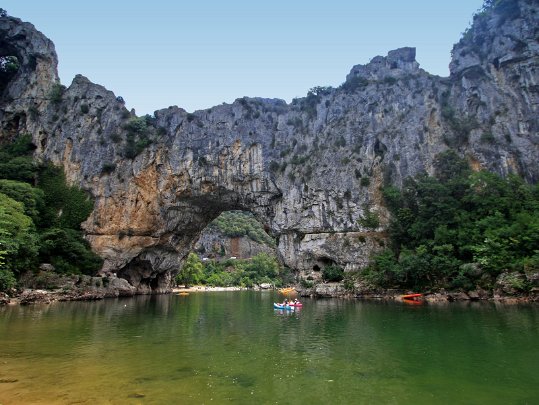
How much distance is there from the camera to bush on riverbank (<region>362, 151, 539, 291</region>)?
2617 centimetres

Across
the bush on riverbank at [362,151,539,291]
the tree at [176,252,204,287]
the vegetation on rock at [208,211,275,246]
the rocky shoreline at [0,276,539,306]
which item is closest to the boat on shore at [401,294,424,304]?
the rocky shoreline at [0,276,539,306]

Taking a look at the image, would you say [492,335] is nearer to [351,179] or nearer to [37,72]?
[351,179]

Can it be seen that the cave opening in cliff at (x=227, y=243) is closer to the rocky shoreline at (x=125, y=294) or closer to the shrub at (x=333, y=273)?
A: the rocky shoreline at (x=125, y=294)

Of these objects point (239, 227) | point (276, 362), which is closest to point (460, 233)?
point (276, 362)

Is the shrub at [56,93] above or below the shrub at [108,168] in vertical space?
above

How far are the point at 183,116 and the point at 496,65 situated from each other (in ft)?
107

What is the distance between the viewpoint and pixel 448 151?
117ft

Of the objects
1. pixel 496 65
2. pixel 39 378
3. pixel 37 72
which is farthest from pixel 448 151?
pixel 37 72

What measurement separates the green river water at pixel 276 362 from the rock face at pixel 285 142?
904 inches

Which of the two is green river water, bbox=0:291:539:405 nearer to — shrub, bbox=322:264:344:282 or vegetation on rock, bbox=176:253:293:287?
shrub, bbox=322:264:344:282

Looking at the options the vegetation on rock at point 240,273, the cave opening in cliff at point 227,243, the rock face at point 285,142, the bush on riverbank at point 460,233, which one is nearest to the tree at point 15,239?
the rock face at point 285,142

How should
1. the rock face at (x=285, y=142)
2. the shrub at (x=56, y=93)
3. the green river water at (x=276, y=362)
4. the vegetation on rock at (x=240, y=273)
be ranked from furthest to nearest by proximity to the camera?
the vegetation on rock at (x=240, y=273), the shrub at (x=56, y=93), the rock face at (x=285, y=142), the green river water at (x=276, y=362)

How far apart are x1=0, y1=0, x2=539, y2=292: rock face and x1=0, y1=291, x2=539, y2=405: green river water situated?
2296 cm

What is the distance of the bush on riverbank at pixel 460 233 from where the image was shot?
26.2 meters
